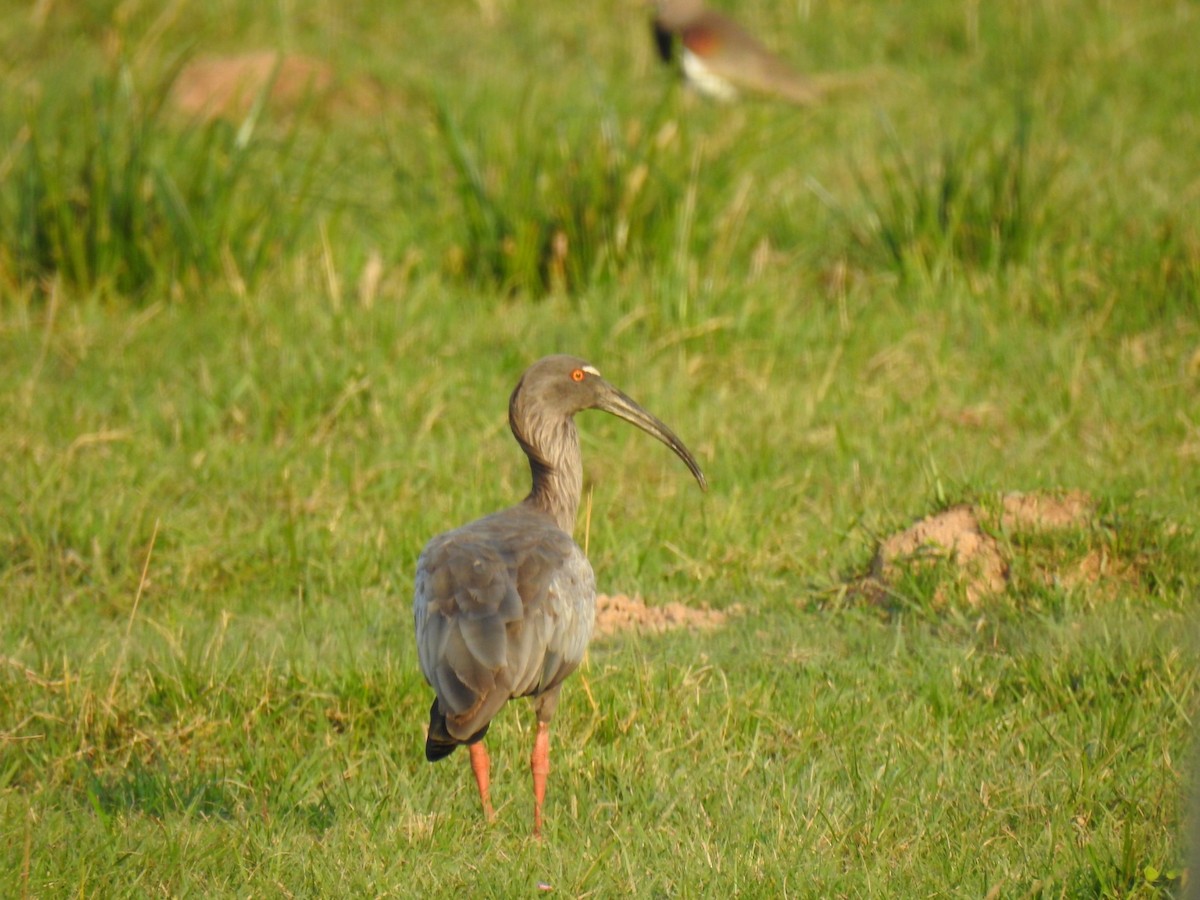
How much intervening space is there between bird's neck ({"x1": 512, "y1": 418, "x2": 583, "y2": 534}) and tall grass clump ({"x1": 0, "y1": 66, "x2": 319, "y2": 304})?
3549 millimetres

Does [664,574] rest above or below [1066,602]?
below

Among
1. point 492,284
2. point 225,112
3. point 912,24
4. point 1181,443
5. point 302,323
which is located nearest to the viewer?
point 1181,443

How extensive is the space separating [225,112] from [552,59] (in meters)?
3.94

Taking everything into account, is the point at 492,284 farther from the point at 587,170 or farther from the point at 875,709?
the point at 875,709

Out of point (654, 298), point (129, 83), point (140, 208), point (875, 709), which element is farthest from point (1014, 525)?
point (129, 83)

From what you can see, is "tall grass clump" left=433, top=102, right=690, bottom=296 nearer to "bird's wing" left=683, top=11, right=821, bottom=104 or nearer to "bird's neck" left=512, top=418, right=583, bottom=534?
"bird's wing" left=683, top=11, right=821, bottom=104

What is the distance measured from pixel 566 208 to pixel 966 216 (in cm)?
202

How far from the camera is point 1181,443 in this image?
6.63 meters

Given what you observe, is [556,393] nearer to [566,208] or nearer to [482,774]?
[482,774]

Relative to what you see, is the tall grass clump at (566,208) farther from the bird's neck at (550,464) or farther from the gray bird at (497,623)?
the gray bird at (497,623)

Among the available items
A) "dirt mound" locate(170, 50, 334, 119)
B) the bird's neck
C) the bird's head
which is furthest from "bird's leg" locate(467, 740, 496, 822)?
"dirt mound" locate(170, 50, 334, 119)

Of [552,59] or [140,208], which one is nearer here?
[140,208]

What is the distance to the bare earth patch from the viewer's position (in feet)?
17.6

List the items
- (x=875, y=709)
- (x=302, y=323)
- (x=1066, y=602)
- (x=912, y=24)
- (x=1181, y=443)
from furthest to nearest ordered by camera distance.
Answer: (x=912, y=24), (x=302, y=323), (x=1181, y=443), (x=1066, y=602), (x=875, y=709)
